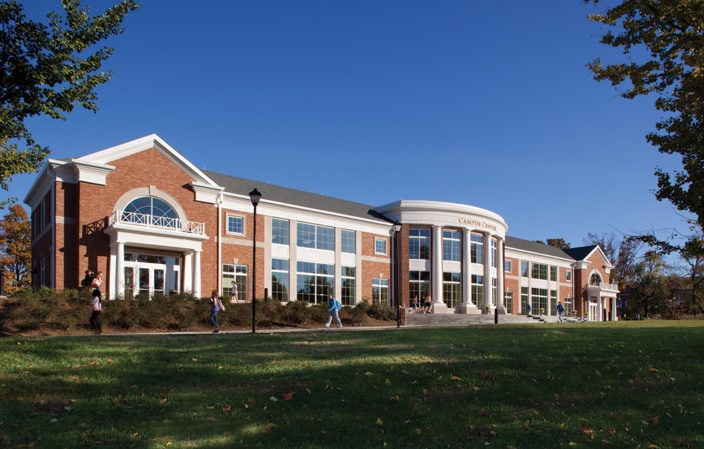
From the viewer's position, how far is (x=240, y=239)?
34812 millimetres

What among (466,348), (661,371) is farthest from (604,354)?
(466,348)

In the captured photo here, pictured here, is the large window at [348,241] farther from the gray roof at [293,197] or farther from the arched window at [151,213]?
the arched window at [151,213]

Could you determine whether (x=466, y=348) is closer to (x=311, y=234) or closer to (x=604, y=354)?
(x=604, y=354)

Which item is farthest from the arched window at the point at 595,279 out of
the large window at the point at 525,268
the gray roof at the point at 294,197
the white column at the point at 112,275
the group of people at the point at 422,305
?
the white column at the point at 112,275

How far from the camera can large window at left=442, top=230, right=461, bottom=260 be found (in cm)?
4638

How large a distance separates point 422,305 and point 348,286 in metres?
7.11

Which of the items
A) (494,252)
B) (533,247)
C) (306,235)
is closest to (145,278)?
(306,235)

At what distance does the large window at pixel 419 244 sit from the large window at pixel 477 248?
4512 mm

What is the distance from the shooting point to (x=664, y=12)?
1113 cm

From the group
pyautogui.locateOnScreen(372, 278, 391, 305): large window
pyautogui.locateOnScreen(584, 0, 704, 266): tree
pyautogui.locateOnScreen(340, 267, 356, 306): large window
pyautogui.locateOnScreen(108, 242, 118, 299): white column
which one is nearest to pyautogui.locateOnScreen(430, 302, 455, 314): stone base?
pyautogui.locateOnScreen(372, 278, 391, 305): large window

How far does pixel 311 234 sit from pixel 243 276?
21.4 feet

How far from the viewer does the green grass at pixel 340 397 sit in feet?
23.6

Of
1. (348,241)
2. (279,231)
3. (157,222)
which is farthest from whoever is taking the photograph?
(348,241)

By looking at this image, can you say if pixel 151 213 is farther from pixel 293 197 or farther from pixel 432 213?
pixel 432 213
